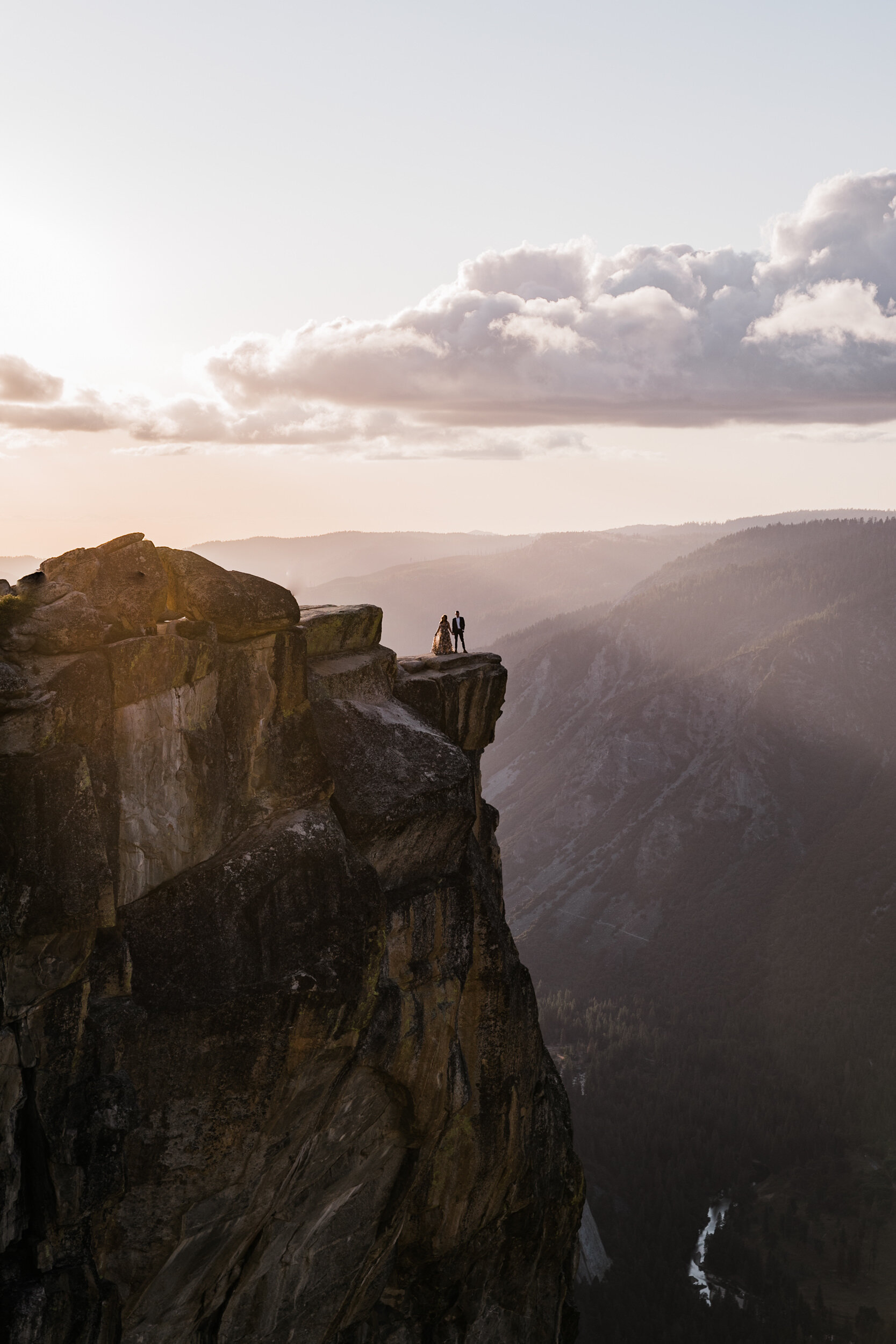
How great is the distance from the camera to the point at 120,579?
33.0 m

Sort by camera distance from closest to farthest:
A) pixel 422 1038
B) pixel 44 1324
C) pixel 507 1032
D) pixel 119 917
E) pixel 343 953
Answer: pixel 44 1324 → pixel 119 917 → pixel 343 953 → pixel 422 1038 → pixel 507 1032

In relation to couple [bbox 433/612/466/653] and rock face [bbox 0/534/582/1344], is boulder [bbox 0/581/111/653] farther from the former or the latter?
couple [bbox 433/612/466/653]

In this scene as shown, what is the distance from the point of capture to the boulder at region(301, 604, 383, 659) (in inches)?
1571

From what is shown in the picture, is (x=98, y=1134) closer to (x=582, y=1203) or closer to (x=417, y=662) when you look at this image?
(x=417, y=662)

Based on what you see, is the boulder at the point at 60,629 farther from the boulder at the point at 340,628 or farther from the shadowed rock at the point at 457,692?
the shadowed rock at the point at 457,692

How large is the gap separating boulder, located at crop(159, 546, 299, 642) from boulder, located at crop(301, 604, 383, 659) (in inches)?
166

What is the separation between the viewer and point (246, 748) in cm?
3306

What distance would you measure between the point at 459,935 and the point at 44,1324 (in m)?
18.3

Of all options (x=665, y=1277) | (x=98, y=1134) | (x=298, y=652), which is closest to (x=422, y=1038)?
(x=98, y=1134)

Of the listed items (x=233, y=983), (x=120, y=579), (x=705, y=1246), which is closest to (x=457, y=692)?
(x=120, y=579)

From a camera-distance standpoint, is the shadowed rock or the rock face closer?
→ the rock face

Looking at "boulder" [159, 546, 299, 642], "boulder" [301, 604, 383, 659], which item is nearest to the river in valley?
"boulder" [301, 604, 383, 659]

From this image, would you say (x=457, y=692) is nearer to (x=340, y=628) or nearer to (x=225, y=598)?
(x=340, y=628)

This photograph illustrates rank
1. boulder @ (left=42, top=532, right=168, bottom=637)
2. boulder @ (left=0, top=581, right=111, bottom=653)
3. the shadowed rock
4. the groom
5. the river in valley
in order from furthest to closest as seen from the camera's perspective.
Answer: the river in valley → the groom → the shadowed rock → boulder @ (left=42, top=532, right=168, bottom=637) → boulder @ (left=0, top=581, right=111, bottom=653)
